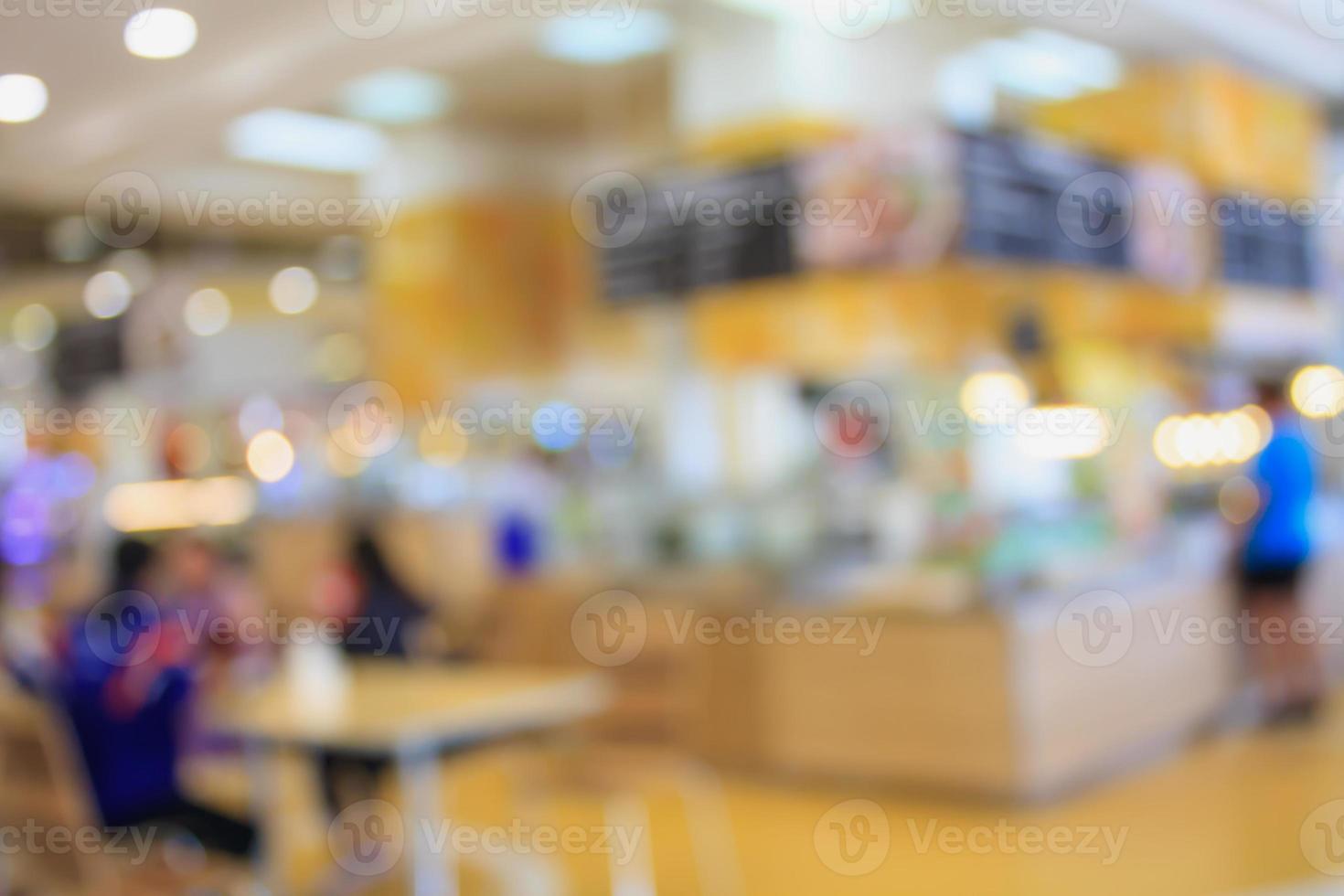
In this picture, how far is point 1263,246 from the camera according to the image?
739 cm

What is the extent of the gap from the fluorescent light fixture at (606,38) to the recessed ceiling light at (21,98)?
3.49m

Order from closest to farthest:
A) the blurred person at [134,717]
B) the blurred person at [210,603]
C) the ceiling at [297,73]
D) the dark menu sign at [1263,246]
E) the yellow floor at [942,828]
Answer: the ceiling at [297,73]
the blurred person at [134,717]
the yellow floor at [942,828]
the blurred person at [210,603]
the dark menu sign at [1263,246]

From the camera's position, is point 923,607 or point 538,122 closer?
point 923,607

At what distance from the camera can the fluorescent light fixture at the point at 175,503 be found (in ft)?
34.4

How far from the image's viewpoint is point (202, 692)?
443cm

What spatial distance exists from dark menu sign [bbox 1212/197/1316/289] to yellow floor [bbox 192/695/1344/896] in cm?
273

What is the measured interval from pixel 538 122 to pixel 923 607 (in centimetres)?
445

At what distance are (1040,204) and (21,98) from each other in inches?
→ 176

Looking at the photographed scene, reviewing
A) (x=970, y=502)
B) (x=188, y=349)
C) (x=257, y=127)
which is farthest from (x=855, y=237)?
(x=188, y=349)

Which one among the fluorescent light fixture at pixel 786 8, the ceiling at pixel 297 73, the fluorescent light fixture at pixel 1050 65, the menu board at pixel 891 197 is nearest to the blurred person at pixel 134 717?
the ceiling at pixel 297 73

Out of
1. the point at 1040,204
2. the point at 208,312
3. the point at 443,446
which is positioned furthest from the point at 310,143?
the point at 1040,204

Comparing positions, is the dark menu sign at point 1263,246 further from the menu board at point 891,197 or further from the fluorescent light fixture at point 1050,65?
the menu board at point 891,197

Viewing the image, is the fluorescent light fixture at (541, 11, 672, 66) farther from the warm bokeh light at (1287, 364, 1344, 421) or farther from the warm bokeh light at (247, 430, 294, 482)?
the warm bokeh light at (247, 430, 294, 482)

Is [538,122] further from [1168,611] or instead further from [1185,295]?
[1168,611]
